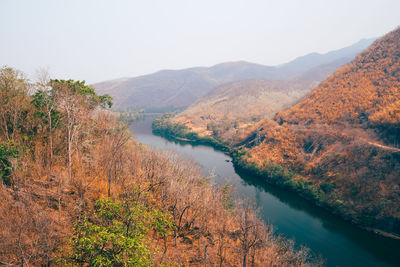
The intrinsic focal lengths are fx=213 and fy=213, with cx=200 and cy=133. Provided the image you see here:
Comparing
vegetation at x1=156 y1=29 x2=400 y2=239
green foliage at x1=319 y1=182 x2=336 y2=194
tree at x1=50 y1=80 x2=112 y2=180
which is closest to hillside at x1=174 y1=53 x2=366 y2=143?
vegetation at x1=156 y1=29 x2=400 y2=239

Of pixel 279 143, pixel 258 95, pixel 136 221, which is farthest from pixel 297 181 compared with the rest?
pixel 258 95

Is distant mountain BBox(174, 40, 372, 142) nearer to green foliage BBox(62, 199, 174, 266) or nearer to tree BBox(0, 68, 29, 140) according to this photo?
tree BBox(0, 68, 29, 140)

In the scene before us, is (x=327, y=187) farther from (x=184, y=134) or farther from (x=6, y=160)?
(x=184, y=134)

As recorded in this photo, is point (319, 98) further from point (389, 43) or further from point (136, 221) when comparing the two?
point (136, 221)

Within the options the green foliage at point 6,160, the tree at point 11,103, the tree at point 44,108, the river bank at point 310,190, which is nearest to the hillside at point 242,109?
the river bank at point 310,190

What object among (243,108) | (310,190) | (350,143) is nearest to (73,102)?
(310,190)

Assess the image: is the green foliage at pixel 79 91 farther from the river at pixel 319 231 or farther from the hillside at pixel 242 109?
the hillside at pixel 242 109
